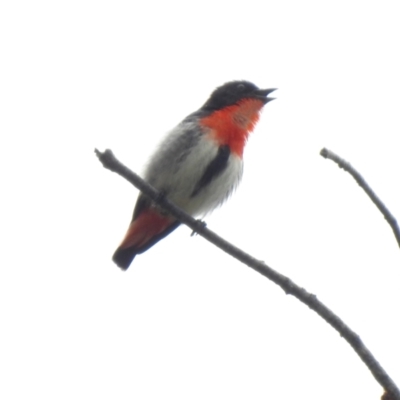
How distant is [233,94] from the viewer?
23.0 ft

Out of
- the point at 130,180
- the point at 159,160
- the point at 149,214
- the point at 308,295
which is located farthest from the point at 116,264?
the point at 308,295

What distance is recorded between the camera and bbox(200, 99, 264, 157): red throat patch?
6363mm

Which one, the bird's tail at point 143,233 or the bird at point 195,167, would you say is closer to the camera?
the bird at point 195,167

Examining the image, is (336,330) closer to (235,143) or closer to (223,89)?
(235,143)

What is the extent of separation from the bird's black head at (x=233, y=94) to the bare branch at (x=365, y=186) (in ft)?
13.9

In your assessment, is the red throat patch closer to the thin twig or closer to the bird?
the bird

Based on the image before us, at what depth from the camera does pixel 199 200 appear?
6414mm

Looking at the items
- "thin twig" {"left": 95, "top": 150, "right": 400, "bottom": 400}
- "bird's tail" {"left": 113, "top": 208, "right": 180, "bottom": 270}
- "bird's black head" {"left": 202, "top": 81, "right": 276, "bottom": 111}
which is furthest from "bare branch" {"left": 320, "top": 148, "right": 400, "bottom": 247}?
"bird's black head" {"left": 202, "top": 81, "right": 276, "bottom": 111}

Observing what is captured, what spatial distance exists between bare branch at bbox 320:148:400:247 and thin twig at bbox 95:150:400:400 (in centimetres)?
37

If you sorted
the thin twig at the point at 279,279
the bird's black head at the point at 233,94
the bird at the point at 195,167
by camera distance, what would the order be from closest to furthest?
the thin twig at the point at 279,279
the bird at the point at 195,167
the bird's black head at the point at 233,94

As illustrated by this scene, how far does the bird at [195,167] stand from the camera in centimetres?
620

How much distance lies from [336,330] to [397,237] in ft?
1.36

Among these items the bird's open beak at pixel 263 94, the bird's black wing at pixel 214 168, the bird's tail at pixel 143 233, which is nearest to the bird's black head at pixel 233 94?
the bird's open beak at pixel 263 94

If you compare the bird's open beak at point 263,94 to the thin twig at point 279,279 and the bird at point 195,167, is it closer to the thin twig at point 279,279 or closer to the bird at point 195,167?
the bird at point 195,167
